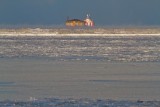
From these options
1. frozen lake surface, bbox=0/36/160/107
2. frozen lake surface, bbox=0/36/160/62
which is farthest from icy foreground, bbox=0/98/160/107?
frozen lake surface, bbox=0/36/160/62

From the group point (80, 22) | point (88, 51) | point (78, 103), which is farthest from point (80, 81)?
point (80, 22)

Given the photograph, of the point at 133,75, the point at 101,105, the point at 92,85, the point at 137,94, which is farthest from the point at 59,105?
the point at 133,75

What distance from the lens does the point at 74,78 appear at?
1512cm

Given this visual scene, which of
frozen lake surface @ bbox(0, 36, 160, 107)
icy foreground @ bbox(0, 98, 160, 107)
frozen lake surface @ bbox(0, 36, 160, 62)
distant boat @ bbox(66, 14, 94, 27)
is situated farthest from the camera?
distant boat @ bbox(66, 14, 94, 27)

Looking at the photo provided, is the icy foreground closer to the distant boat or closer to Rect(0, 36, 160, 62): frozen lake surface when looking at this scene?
Rect(0, 36, 160, 62): frozen lake surface

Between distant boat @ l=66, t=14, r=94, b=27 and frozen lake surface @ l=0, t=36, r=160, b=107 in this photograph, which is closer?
frozen lake surface @ l=0, t=36, r=160, b=107

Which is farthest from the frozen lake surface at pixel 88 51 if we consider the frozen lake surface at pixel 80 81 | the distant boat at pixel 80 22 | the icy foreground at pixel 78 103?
the distant boat at pixel 80 22

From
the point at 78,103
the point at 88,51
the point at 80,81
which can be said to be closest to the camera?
the point at 78,103

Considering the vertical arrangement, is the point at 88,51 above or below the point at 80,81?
below

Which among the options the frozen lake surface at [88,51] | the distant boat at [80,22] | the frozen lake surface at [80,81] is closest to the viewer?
the frozen lake surface at [80,81]

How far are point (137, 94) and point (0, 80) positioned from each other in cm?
380

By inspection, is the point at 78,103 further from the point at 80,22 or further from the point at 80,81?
the point at 80,22

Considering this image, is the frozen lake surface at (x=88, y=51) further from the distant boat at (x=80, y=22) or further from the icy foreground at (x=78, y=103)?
the distant boat at (x=80, y=22)

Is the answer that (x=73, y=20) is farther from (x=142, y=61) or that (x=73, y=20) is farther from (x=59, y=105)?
(x=59, y=105)
